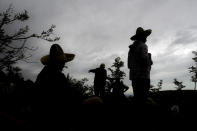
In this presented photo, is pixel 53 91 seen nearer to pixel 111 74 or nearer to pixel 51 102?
pixel 51 102

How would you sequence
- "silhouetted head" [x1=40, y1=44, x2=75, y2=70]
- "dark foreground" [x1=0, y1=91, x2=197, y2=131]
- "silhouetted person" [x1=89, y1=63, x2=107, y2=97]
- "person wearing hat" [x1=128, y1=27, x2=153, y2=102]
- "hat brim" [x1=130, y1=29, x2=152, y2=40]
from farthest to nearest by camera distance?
"silhouetted person" [x1=89, y1=63, x2=107, y2=97]
"hat brim" [x1=130, y1=29, x2=152, y2=40]
"person wearing hat" [x1=128, y1=27, x2=153, y2=102]
"silhouetted head" [x1=40, y1=44, x2=75, y2=70]
"dark foreground" [x1=0, y1=91, x2=197, y2=131]

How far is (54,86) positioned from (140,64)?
2727 millimetres

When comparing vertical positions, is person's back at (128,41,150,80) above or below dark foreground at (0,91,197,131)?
above

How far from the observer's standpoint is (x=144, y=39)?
543 cm

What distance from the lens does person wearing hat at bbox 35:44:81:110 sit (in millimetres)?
2926

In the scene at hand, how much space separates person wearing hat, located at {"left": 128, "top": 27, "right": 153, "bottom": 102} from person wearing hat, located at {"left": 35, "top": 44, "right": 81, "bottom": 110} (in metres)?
2.35

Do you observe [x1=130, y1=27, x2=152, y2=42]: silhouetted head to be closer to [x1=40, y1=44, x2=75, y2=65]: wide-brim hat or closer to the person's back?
the person's back

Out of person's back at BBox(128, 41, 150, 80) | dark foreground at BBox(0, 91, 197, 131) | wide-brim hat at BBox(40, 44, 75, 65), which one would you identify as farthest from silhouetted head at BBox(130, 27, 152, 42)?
wide-brim hat at BBox(40, 44, 75, 65)

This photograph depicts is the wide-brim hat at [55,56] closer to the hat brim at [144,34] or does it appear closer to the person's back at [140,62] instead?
the person's back at [140,62]

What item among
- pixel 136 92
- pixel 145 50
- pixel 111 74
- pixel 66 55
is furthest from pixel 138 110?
pixel 111 74

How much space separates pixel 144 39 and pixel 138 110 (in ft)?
5.02

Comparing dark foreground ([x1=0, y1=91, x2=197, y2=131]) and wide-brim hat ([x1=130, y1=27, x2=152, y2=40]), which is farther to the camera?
wide-brim hat ([x1=130, y1=27, x2=152, y2=40])

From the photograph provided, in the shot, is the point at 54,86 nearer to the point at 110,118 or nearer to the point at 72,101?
the point at 72,101

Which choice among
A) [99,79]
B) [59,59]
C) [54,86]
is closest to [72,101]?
[54,86]
